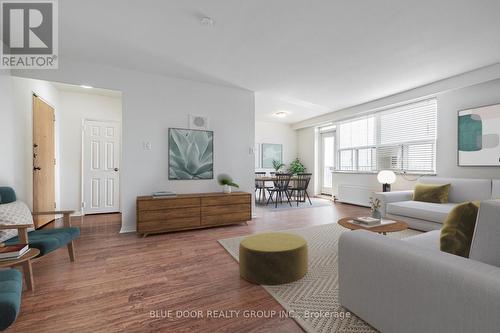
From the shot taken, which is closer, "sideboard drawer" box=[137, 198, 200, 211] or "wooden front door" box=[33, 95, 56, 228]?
"sideboard drawer" box=[137, 198, 200, 211]

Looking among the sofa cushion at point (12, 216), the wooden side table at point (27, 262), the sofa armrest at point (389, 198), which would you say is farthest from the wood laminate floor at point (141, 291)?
the sofa armrest at point (389, 198)

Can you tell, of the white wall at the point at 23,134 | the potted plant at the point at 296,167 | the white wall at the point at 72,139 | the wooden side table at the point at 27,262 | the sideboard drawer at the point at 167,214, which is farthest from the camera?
the potted plant at the point at 296,167

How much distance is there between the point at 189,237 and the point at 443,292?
2907 mm

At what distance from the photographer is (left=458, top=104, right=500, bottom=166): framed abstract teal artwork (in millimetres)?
3438

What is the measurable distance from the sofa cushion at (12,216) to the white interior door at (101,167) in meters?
2.42

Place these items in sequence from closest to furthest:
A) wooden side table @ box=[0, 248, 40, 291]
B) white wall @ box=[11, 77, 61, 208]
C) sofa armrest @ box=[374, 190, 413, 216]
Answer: wooden side table @ box=[0, 248, 40, 291], white wall @ box=[11, 77, 61, 208], sofa armrest @ box=[374, 190, 413, 216]

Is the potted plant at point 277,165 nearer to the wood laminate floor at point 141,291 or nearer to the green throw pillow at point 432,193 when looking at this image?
the green throw pillow at point 432,193

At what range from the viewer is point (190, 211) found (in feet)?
11.6

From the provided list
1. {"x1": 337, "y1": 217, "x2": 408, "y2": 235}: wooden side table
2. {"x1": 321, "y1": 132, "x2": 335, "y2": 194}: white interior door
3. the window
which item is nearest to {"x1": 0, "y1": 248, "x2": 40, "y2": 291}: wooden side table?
{"x1": 337, "y1": 217, "x2": 408, "y2": 235}: wooden side table

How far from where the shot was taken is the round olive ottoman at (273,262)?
6.17ft

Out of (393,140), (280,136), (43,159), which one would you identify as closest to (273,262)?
(43,159)

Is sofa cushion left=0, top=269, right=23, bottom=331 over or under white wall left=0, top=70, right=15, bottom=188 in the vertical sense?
under

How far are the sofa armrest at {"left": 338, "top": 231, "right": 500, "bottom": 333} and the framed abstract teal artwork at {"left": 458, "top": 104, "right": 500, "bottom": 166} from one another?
3760mm

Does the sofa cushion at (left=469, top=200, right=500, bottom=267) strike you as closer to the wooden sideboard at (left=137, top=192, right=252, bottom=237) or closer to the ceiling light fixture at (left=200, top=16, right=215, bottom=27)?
the ceiling light fixture at (left=200, top=16, right=215, bottom=27)
